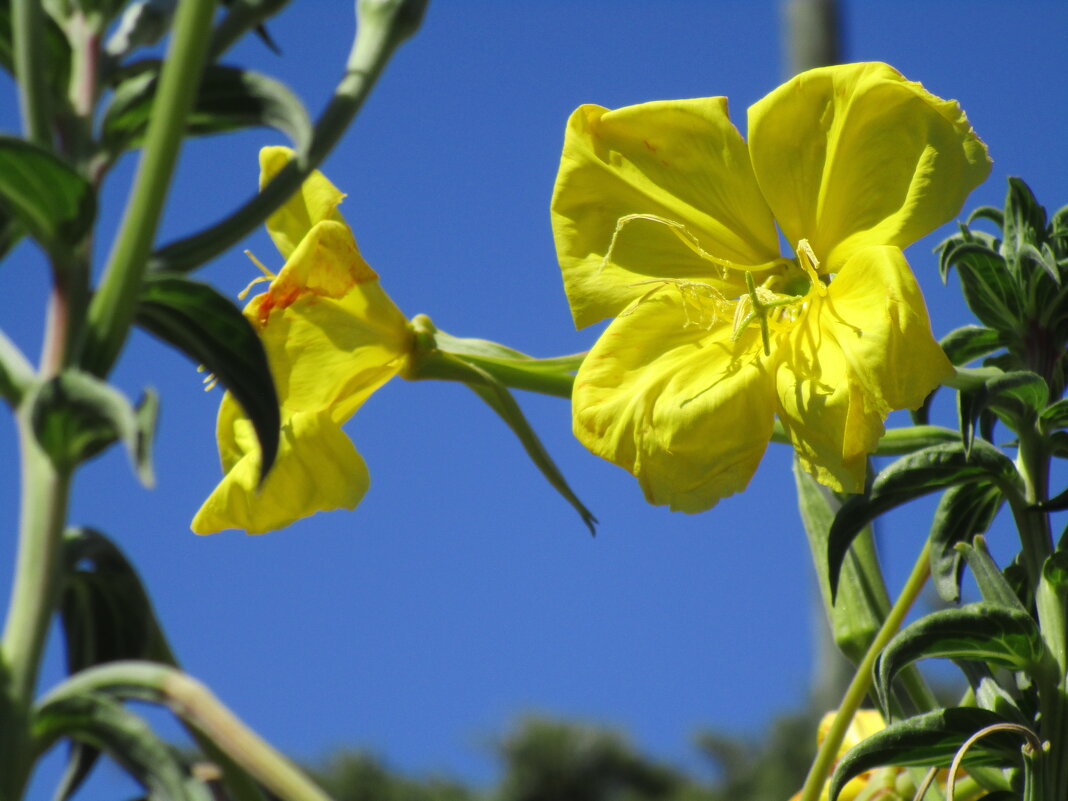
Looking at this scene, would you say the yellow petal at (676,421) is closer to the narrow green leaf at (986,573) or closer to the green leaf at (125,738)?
the narrow green leaf at (986,573)

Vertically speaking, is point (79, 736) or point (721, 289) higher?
point (721, 289)

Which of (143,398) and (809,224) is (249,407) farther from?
(809,224)

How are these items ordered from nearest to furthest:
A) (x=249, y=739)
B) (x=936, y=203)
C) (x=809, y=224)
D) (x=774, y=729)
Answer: (x=249, y=739) < (x=936, y=203) < (x=809, y=224) < (x=774, y=729)

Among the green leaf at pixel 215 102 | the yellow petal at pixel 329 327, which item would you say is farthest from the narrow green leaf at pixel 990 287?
the green leaf at pixel 215 102

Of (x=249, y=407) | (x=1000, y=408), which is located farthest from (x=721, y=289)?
(x=249, y=407)

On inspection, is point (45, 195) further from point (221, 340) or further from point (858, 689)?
point (858, 689)

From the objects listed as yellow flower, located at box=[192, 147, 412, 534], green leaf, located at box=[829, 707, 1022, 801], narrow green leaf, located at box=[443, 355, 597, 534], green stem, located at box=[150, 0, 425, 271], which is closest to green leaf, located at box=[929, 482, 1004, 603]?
green leaf, located at box=[829, 707, 1022, 801]
